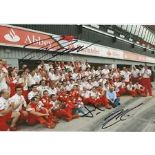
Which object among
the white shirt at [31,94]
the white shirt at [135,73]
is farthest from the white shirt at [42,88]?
the white shirt at [135,73]

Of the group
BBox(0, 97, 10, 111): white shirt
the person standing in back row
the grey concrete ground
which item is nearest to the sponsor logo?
BBox(0, 97, 10, 111): white shirt

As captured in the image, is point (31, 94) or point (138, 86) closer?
point (31, 94)

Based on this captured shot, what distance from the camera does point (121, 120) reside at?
466 cm

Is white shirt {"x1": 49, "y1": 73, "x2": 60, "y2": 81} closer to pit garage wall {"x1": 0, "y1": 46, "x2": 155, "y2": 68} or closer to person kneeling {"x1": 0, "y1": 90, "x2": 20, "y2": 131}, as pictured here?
pit garage wall {"x1": 0, "y1": 46, "x2": 155, "y2": 68}

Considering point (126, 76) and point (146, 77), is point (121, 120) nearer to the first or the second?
point (126, 76)

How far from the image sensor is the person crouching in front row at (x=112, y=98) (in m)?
5.00

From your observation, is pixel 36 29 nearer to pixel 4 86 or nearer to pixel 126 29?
pixel 4 86

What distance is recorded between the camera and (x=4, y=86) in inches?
179

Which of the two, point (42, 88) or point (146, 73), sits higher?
point (146, 73)

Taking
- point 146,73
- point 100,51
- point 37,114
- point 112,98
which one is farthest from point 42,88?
point 146,73

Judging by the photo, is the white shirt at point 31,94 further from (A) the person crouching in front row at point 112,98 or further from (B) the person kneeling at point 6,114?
(A) the person crouching in front row at point 112,98
